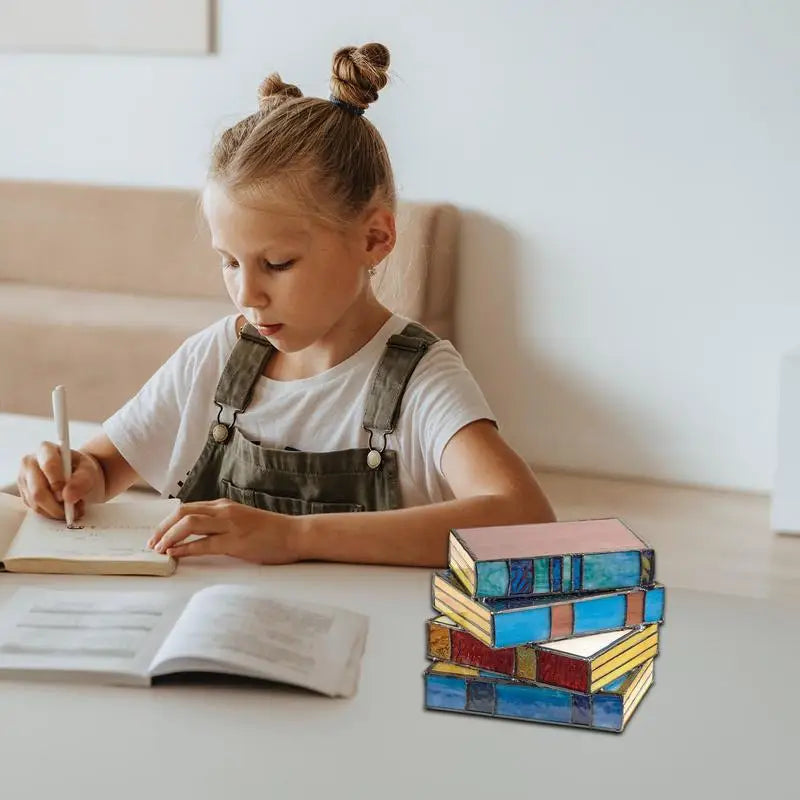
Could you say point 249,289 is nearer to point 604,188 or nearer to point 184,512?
point 184,512

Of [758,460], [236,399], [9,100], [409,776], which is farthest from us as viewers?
[9,100]

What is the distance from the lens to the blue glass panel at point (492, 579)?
0.89m

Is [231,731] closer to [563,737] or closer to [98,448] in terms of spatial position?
[563,737]

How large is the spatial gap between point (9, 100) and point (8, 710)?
333 cm

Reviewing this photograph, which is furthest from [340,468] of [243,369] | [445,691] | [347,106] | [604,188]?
Answer: [604,188]

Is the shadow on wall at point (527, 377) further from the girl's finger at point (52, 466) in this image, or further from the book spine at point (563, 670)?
the book spine at point (563, 670)

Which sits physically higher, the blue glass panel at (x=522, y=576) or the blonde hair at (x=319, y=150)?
the blonde hair at (x=319, y=150)

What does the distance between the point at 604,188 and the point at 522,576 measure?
8.68 ft

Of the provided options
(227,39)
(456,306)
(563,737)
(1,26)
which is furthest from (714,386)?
(563,737)

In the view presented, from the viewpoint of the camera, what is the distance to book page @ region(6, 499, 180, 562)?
1.31 meters

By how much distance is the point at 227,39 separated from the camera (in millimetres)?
3705

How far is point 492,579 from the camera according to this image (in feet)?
2.92

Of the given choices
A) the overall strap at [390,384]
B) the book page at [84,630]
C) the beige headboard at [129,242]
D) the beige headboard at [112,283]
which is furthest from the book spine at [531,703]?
the beige headboard at [129,242]

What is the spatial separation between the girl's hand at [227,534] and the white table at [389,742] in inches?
9.2
